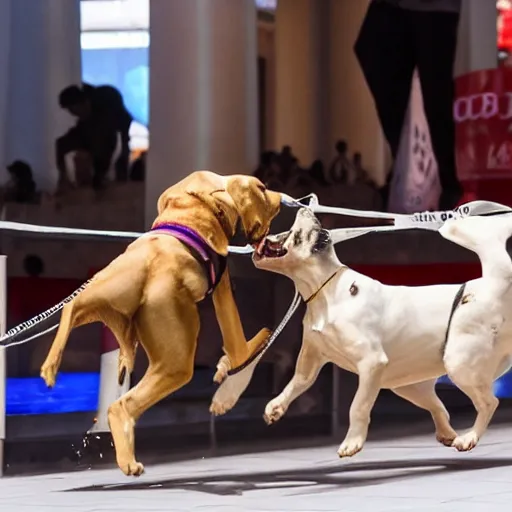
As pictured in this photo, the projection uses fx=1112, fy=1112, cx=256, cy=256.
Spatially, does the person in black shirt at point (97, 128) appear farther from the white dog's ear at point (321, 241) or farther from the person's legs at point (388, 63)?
the white dog's ear at point (321, 241)

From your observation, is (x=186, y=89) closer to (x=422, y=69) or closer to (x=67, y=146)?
(x=67, y=146)

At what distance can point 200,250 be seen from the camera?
2.21 metres

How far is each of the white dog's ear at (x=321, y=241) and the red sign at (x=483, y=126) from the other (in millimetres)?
1421

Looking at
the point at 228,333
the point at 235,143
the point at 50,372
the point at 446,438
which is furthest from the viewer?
the point at 235,143

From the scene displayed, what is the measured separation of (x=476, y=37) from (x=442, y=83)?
189mm

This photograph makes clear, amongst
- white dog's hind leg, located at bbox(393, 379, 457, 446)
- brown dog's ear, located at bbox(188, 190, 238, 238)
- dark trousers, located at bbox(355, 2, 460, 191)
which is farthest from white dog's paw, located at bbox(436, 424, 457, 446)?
dark trousers, located at bbox(355, 2, 460, 191)

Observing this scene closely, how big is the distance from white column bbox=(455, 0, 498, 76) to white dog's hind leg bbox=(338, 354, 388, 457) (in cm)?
168

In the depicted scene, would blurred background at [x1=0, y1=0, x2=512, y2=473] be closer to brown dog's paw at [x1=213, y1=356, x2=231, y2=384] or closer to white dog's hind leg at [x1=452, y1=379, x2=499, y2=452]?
brown dog's paw at [x1=213, y1=356, x2=231, y2=384]

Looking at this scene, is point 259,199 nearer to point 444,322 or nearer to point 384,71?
point 444,322

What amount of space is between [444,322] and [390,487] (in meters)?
0.36

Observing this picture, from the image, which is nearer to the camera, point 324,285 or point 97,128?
point 324,285

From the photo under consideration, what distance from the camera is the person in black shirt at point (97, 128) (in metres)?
3.11

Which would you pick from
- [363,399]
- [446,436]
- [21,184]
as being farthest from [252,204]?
[21,184]

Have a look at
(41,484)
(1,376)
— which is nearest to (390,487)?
(41,484)
